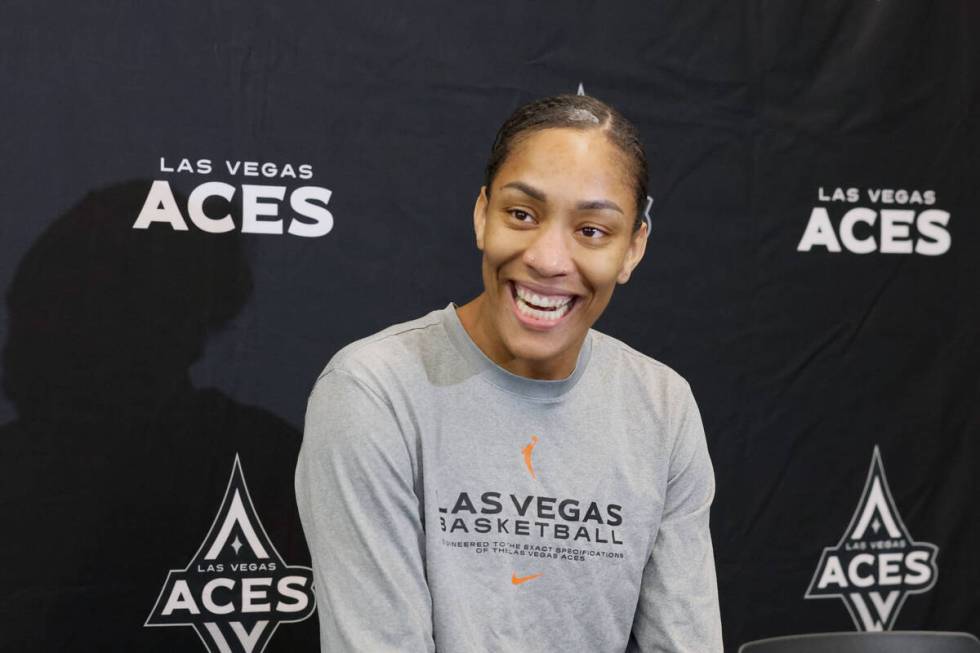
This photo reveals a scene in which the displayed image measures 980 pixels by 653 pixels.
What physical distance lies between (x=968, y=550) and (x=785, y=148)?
956 mm

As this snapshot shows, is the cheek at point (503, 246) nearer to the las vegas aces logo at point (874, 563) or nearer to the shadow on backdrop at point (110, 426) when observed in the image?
the shadow on backdrop at point (110, 426)

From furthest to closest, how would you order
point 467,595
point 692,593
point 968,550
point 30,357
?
1. point 968,550
2. point 30,357
3. point 692,593
4. point 467,595

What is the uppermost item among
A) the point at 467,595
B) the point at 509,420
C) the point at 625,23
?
the point at 625,23

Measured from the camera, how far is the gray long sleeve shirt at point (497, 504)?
4.02 ft

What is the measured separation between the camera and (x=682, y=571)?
1.38m

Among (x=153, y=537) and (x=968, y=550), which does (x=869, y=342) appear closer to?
(x=968, y=550)

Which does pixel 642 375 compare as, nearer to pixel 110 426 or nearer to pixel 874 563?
pixel 110 426

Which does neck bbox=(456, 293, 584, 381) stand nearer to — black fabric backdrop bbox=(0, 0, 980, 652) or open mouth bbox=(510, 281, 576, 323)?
open mouth bbox=(510, 281, 576, 323)

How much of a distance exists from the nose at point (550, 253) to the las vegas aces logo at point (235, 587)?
2.87ft

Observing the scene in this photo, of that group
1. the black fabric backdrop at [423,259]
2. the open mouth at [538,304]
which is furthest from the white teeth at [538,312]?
the black fabric backdrop at [423,259]

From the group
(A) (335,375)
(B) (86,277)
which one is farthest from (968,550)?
(B) (86,277)

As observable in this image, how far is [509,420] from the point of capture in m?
1.33

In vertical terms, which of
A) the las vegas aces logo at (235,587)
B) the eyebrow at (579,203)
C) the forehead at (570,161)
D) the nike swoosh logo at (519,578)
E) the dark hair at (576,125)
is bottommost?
the las vegas aces logo at (235,587)

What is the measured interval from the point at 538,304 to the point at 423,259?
737mm
